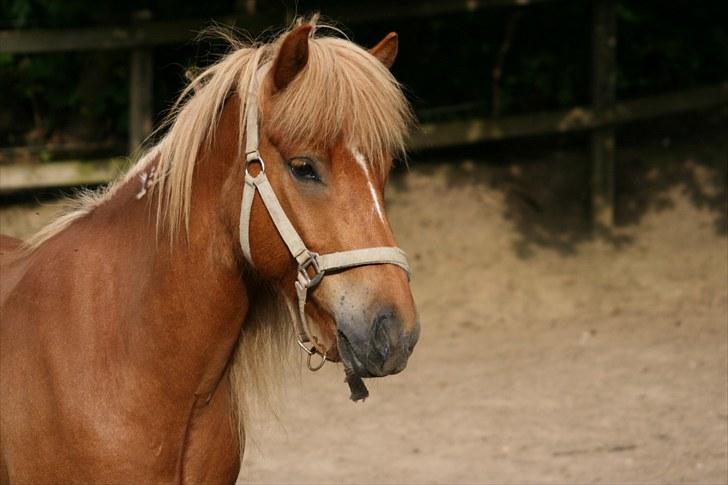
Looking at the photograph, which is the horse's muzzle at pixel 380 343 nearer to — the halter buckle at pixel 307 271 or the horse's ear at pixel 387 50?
the halter buckle at pixel 307 271

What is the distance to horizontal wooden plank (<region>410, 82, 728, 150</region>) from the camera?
24.5 feet

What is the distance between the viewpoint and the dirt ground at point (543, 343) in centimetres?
466

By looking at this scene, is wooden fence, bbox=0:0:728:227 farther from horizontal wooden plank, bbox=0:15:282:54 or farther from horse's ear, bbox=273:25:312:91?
horse's ear, bbox=273:25:312:91

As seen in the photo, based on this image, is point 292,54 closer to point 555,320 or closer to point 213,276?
point 213,276

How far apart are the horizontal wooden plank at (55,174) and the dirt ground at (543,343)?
1.49ft

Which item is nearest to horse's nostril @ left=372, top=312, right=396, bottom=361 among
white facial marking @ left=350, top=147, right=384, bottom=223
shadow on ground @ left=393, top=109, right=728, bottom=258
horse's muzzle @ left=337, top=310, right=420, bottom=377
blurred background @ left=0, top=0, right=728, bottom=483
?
horse's muzzle @ left=337, top=310, right=420, bottom=377

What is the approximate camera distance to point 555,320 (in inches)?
263

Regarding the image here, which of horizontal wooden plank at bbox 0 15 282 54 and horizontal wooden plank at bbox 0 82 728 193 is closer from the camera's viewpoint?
horizontal wooden plank at bbox 0 15 282 54

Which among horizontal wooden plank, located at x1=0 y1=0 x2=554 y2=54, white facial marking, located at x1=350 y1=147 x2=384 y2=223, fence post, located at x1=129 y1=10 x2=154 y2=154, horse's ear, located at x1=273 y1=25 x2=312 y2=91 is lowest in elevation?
fence post, located at x1=129 y1=10 x2=154 y2=154

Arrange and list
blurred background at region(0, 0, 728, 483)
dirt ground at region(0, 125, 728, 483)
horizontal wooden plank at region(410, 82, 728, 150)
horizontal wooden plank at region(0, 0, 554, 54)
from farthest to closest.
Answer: horizontal wooden plank at region(410, 82, 728, 150) < horizontal wooden plank at region(0, 0, 554, 54) < blurred background at region(0, 0, 728, 483) < dirt ground at region(0, 125, 728, 483)

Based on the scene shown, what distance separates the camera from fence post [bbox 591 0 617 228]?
7.56 meters

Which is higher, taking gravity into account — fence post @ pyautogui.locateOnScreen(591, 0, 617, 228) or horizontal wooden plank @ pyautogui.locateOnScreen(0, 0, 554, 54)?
horizontal wooden plank @ pyautogui.locateOnScreen(0, 0, 554, 54)

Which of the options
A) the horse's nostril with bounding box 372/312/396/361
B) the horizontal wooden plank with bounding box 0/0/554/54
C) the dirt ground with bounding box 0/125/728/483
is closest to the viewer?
the horse's nostril with bounding box 372/312/396/361

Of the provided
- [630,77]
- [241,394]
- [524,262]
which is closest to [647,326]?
[524,262]
